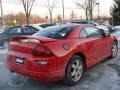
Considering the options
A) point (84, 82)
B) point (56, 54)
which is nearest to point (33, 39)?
point (56, 54)

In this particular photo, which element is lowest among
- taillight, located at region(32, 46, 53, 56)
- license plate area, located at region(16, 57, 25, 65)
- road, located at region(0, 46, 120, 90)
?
road, located at region(0, 46, 120, 90)

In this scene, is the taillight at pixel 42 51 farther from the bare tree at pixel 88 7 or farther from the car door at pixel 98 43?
the bare tree at pixel 88 7

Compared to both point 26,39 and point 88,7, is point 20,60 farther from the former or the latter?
point 88,7

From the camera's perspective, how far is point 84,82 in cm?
624

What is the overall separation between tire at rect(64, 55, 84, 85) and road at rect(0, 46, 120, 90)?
5.4 inches

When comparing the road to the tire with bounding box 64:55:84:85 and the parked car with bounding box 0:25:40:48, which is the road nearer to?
the tire with bounding box 64:55:84:85

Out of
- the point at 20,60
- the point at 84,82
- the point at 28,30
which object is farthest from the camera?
the point at 28,30

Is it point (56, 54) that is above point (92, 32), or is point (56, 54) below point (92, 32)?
below

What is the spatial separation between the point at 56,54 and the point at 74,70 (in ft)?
2.51

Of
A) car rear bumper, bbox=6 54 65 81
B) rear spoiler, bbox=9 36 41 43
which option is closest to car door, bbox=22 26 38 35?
rear spoiler, bbox=9 36 41 43

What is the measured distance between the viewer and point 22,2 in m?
30.3

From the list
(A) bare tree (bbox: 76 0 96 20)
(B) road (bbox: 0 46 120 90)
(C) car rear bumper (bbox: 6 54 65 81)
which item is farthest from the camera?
(A) bare tree (bbox: 76 0 96 20)

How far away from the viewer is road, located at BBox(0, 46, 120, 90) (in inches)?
233

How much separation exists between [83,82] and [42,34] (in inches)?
64.7
